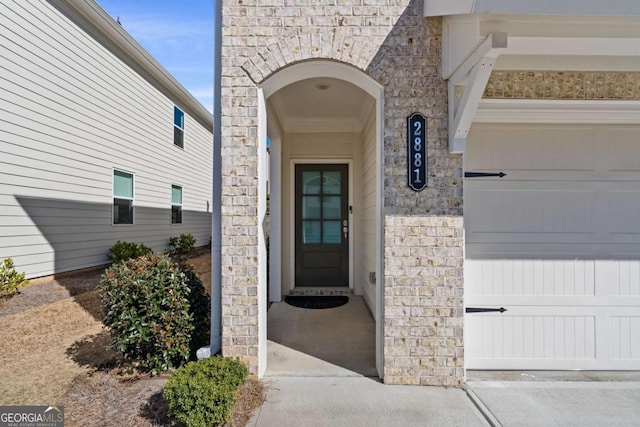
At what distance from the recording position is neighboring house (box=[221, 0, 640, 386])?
2.64 metres

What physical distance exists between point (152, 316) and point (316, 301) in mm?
2804

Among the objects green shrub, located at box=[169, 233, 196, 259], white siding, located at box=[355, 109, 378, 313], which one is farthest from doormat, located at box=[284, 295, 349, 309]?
green shrub, located at box=[169, 233, 196, 259]

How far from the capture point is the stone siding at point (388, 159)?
2.65m

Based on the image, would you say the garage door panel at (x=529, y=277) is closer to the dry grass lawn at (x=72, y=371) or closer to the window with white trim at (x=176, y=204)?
the dry grass lawn at (x=72, y=371)

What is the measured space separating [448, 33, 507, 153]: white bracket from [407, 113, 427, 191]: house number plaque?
8.5 inches

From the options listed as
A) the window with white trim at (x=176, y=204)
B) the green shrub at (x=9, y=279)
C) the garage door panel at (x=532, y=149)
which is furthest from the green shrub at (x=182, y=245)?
the garage door panel at (x=532, y=149)

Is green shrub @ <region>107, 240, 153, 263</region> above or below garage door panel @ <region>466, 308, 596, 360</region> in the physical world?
above

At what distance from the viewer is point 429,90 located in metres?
2.68

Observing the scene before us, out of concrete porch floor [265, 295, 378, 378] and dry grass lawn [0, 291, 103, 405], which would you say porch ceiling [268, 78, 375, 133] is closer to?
concrete porch floor [265, 295, 378, 378]

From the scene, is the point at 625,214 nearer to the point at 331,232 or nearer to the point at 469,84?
the point at 469,84

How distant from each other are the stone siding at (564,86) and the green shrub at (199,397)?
306 cm

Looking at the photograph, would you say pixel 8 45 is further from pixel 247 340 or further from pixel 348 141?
pixel 247 340

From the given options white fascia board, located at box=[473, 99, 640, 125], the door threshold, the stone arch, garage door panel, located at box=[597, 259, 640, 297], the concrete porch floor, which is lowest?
the concrete porch floor

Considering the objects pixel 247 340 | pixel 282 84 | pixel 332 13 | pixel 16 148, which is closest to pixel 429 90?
pixel 332 13
